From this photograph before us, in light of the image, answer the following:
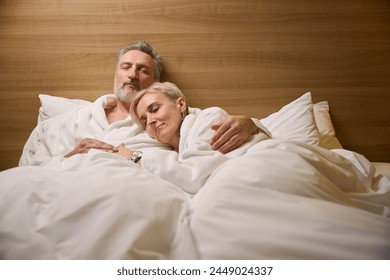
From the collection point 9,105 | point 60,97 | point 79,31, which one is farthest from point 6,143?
point 79,31

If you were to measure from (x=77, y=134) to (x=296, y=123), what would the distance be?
958mm

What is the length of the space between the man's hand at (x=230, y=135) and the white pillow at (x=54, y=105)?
2.71 ft

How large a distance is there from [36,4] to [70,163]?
3.85 feet

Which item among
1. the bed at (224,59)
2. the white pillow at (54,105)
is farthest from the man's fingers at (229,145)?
the white pillow at (54,105)

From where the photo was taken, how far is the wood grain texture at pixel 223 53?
1463mm

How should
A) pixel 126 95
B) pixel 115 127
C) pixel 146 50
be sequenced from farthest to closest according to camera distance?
pixel 146 50 < pixel 126 95 < pixel 115 127

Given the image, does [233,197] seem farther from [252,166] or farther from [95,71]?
[95,71]

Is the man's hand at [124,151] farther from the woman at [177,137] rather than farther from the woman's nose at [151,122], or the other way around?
the woman's nose at [151,122]

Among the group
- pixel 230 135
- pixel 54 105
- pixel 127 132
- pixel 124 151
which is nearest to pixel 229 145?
pixel 230 135

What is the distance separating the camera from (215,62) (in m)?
1.48

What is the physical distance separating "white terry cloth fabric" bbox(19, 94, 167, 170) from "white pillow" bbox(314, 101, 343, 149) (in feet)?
2.57

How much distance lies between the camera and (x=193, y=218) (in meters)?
0.54

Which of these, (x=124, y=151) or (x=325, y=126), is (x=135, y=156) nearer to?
(x=124, y=151)

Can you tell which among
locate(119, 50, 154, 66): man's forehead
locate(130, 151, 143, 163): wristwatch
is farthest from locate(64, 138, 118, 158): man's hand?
locate(119, 50, 154, 66): man's forehead
